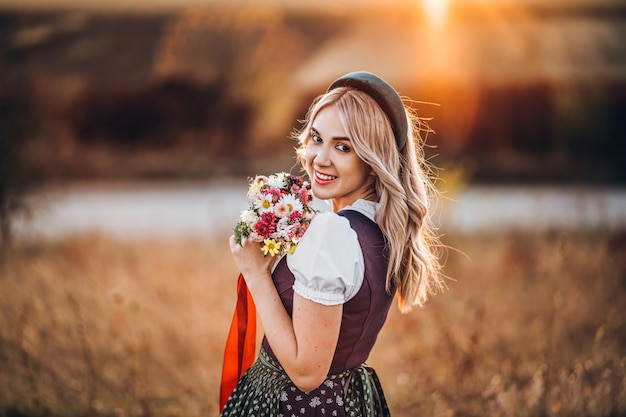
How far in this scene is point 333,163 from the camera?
6.37 ft

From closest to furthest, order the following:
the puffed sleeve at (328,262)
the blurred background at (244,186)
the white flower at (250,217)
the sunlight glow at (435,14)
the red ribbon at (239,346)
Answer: the puffed sleeve at (328,262) < the white flower at (250,217) < the red ribbon at (239,346) < the blurred background at (244,186) < the sunlight glow at (435,14)

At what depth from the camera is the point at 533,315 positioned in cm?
483

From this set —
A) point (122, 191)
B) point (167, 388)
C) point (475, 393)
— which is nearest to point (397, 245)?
point (475, 393)

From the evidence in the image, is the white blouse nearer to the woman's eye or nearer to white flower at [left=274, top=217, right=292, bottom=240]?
white flower at [left=274, top=217, right=292, bottom=240]

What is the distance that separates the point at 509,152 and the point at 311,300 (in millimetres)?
Result: 13514

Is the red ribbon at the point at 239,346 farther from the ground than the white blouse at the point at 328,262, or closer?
closer

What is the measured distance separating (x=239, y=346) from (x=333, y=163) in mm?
641

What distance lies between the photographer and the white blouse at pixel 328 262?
1743 mm

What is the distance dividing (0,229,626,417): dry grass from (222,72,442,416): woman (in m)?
1.49

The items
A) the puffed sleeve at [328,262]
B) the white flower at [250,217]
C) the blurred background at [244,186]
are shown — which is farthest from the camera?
the blurred background at [244,186]

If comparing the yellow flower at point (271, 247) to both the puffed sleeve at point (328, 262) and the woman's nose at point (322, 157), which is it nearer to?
the puffed sleeve at point (328, 262)

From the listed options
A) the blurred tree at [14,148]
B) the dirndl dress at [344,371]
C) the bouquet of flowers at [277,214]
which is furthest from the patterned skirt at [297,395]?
the blurred tree at [14,148]

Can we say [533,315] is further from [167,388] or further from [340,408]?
[340,408]

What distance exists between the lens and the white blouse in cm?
174
